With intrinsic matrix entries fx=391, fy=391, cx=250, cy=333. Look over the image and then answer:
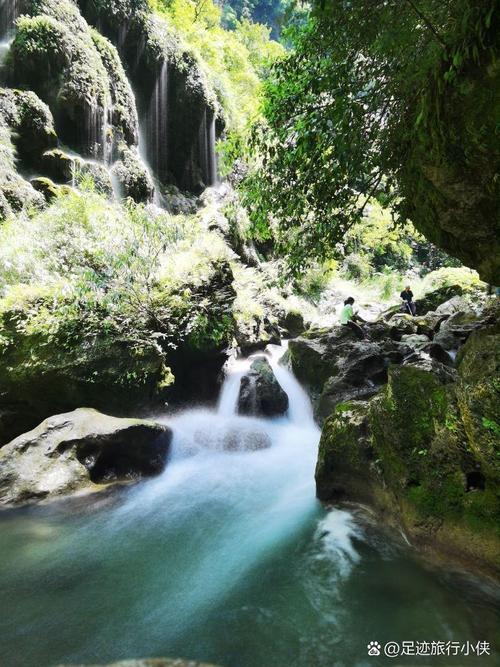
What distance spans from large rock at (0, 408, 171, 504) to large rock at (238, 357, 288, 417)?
292 cm

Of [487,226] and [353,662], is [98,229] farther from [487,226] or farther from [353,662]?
[353,662]

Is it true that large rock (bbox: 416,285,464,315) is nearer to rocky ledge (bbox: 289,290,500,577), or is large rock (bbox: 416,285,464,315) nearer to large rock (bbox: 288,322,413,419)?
large rock (bbox: 288,322,413,419)

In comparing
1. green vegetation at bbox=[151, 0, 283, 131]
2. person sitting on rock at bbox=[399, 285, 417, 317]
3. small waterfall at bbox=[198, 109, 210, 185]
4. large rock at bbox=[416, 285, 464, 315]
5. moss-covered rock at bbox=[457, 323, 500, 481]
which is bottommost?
moss-covered rock at bbox=[457, 323, 500, 481]

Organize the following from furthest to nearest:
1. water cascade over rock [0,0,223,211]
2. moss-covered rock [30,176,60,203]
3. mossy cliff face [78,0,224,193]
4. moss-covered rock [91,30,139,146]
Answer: mossy cliff face [78,0,224,193]
moss-covered rock [91,30,139,146]
water cascade over rock [0,0,223,211]
moss-covered rock [30,176,60,203]

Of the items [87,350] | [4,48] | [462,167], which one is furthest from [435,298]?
[4,48]

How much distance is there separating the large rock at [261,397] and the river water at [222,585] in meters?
3.36

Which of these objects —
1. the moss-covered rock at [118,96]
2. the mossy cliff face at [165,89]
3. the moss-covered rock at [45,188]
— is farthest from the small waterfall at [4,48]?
the moss-covered rock at [45,188]

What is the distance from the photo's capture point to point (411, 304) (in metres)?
17.9

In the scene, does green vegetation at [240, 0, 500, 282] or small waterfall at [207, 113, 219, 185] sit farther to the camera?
small waterfall at [207, 113, 219, 185]

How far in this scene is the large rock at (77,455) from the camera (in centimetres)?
722

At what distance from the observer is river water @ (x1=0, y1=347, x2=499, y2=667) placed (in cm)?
364

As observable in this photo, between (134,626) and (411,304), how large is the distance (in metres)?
16.8

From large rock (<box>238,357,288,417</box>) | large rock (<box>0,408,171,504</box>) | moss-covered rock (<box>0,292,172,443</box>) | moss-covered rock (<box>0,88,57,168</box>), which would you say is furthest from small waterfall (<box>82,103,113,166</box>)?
large rock (<box>0,408,171,504</box>)

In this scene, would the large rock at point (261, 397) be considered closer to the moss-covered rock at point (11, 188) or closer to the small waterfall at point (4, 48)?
Result: the moss-covered rock at point (11, 188)
